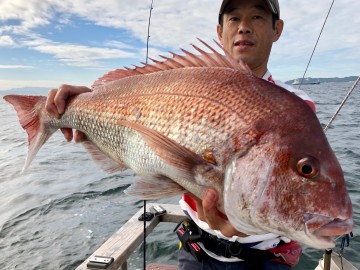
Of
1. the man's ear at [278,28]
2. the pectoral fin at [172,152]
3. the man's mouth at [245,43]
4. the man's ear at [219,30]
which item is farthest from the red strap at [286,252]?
the man's ear at [219,30]

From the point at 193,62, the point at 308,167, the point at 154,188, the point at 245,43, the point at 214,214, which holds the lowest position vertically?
the point at 214,214

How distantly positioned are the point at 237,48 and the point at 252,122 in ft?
3.55

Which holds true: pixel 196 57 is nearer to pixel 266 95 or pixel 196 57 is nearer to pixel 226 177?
pixel 266 95

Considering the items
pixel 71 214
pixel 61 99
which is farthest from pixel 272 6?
pixel 71 214

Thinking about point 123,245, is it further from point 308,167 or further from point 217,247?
point 308,167

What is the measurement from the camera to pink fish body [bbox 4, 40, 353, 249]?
1.34m

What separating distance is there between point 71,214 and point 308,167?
6788mm

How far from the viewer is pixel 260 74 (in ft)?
8.39

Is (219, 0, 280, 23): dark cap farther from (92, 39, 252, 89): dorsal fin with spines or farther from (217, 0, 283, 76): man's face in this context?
(92, 39, 252, 89): dorsal fin with spines

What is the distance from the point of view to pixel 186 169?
158 cm

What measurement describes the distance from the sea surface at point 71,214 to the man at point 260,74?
284cm

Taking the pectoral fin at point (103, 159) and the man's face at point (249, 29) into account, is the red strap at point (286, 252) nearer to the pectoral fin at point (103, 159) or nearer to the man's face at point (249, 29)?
the pectoral fin at point (103, 159)

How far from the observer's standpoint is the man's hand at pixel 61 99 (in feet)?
7.97

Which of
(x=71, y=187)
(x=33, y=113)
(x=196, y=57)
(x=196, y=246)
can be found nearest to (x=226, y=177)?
(x=196, y=57)
